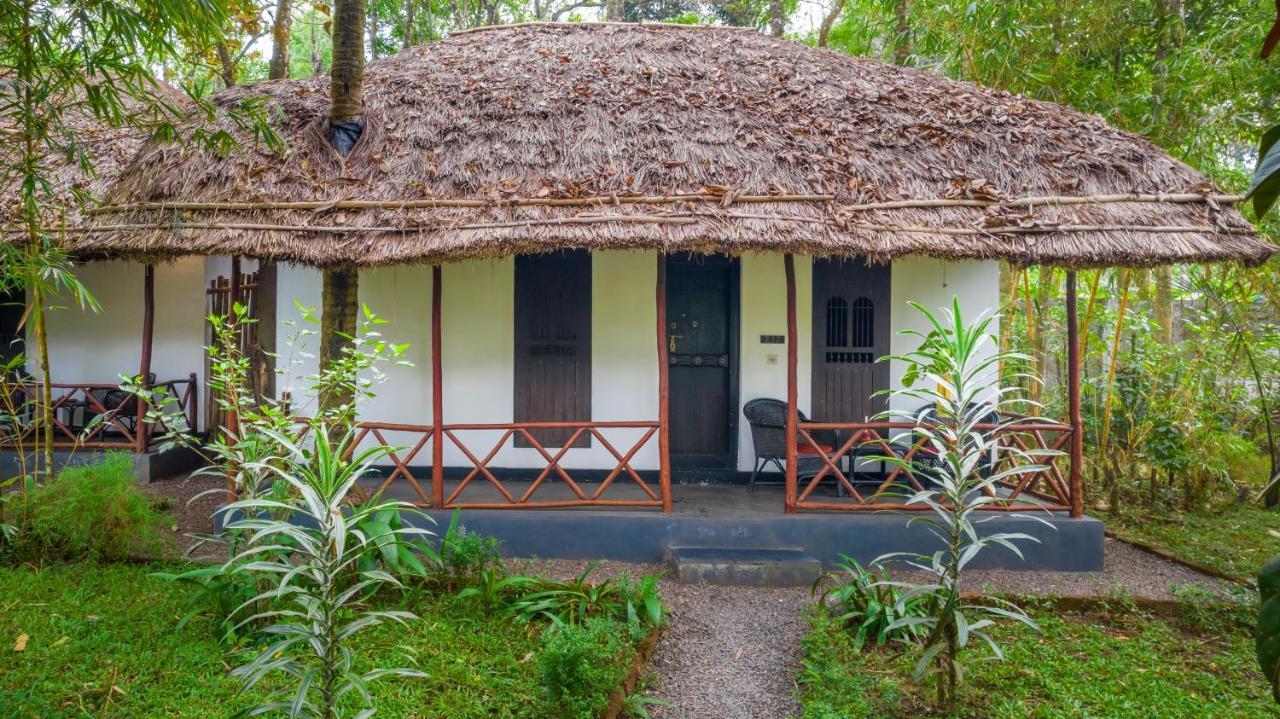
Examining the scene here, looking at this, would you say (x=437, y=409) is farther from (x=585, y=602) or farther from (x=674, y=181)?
(x=674, y=181)

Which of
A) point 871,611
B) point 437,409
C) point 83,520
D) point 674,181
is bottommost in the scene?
point 871,611

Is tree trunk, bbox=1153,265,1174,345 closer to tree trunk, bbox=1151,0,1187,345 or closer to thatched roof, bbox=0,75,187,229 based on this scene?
tree trunk, bbox=1151,0,1187,345

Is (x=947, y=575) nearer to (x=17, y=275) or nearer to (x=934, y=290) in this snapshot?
(x=934, y=290)

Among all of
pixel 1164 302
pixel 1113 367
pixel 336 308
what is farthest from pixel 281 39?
pixel 1164 302

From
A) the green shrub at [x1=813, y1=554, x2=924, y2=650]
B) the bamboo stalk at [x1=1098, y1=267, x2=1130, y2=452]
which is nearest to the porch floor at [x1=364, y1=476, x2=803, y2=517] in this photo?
the green shrub at [x1=813, y1=554, x2=924, y2=650]

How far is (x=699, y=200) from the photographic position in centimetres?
535

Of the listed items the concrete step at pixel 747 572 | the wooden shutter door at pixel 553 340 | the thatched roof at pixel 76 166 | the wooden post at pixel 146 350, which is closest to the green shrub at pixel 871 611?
the concrete step at pixel 747 572

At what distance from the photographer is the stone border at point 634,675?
3.24m

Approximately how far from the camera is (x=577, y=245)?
5.17 metres

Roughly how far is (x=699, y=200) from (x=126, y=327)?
6.96m

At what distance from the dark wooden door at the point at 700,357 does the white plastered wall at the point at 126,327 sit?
5.51m

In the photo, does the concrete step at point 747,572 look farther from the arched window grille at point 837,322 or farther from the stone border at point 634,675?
the arched window grille at point 837,322

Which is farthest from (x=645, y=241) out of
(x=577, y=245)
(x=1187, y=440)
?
(x=1187, y=440)

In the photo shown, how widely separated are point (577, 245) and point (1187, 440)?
6.33 metres
